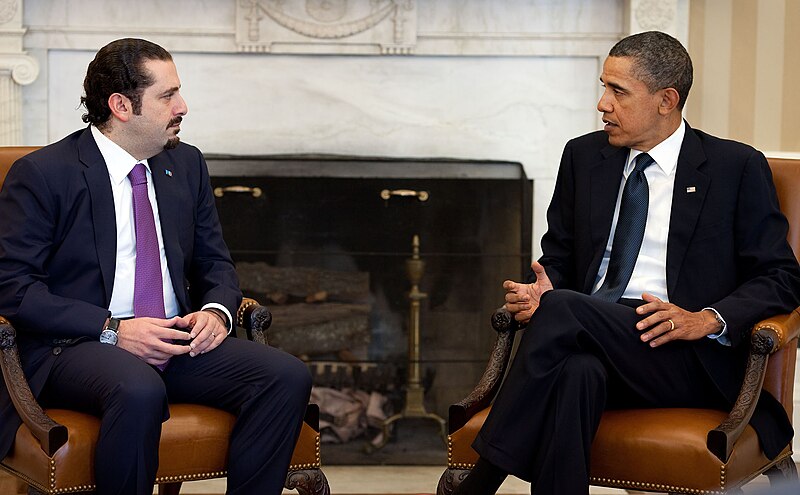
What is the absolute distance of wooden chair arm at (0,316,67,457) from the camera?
2326 mm

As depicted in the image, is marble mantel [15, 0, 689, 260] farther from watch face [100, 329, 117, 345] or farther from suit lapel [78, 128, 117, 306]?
watch face [100, 329, 117, 345]

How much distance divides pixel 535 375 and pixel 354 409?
5.78 ft

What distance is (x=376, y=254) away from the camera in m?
4.11

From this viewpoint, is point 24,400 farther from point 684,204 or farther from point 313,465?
point 684,204

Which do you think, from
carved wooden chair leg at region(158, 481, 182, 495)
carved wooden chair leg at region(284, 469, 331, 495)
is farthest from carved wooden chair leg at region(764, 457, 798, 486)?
carved wooden chair leg at region(158, 481, 182, 495)

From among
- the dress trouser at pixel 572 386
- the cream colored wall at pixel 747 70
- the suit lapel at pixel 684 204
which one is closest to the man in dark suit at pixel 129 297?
the dress trouser at pixel 572 386

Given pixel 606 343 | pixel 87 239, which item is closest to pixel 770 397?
pixel 606 343

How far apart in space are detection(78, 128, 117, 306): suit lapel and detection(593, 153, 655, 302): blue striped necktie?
1.22 m

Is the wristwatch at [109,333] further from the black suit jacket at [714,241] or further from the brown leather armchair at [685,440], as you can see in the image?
the black suit jacket at [714,241]

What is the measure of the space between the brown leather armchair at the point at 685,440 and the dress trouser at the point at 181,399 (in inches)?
15.8

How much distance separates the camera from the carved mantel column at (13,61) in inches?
157

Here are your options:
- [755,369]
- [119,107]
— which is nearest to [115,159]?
[119,107]

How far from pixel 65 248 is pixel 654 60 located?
156cm

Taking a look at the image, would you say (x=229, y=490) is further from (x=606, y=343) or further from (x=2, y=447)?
(x=606, y=343)
